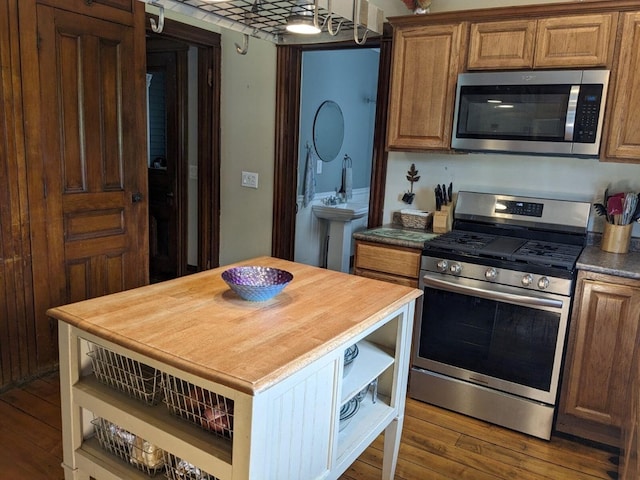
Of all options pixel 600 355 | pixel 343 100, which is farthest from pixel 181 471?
pixel 343 100

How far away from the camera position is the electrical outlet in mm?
3967

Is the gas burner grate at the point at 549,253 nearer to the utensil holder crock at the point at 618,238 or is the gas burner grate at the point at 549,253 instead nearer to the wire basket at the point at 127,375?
the utensil holder crock at the point at 618,238

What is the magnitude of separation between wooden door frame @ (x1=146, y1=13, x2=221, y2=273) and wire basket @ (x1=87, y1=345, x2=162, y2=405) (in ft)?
8.83

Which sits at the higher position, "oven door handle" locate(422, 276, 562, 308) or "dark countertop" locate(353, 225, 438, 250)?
"dark countertop" locate(353, 225, 438, 250)

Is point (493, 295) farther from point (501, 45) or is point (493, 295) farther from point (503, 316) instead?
point (501, 45)

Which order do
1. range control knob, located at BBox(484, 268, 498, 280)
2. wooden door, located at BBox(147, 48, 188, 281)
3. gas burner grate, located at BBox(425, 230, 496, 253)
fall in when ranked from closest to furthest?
range control knob, located at BBox(484, 268, 498, 280) → gas burner grate, located at BBox(425, 230, 496, 253) → wooden door, located at BBox(147, 48, 188, 281)

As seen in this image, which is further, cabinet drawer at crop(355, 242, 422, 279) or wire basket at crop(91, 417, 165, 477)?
cabinet drawer at crop(355, 242, 422, 279)

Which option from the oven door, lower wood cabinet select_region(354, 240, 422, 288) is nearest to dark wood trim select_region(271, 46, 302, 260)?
lower wood cabinet select_region(354, 240, 422, 288)

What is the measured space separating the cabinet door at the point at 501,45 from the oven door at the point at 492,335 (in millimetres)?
1145

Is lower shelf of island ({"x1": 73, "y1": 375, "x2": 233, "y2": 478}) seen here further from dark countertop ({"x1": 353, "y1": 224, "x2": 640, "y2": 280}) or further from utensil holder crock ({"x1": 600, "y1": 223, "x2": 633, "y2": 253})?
utensil holder crock ({"x1": 600, "y1": 223, "x2": 633, "y2": 253})

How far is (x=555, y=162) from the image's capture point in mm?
2803

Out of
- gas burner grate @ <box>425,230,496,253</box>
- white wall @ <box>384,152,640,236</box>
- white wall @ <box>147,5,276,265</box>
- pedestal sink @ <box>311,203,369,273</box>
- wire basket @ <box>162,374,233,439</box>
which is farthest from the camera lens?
pedestal sink @ <box>311,203,369,273</box>

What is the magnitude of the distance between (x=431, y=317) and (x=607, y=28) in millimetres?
1631

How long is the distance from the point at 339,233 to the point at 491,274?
2.27 metres
